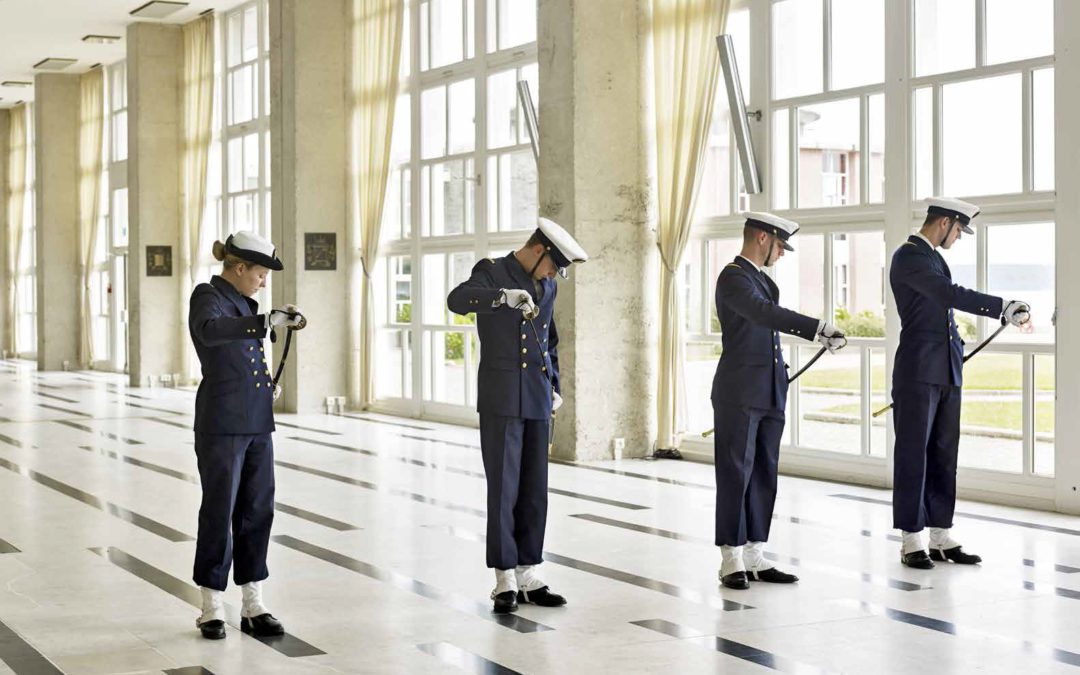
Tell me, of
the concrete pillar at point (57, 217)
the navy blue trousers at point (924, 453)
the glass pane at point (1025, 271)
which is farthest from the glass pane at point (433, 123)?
the concrete pillar at point (57, 217)

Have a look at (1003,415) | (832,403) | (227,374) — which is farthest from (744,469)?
(832,403)

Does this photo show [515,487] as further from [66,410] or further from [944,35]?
[66,410]

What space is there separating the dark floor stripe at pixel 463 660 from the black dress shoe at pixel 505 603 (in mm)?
539

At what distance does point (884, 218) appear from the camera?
955cm

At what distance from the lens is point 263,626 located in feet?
→ 17.5

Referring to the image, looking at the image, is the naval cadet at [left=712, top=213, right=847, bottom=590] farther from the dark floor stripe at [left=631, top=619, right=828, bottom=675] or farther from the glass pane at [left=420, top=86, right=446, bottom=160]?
the glass pane at [left=420, top=86, right=446, bottom=160]

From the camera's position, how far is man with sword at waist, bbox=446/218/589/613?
566 cm

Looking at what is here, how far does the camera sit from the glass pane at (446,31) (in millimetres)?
14461

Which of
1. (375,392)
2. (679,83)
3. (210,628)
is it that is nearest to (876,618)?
(210,628)

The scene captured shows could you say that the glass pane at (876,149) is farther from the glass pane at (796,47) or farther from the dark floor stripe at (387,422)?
the dark floor stripe at (387,422)

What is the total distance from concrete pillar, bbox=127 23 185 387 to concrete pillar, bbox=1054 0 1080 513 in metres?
15.3

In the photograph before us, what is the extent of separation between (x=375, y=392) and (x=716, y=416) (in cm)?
1002

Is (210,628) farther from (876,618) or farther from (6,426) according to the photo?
(6,426)

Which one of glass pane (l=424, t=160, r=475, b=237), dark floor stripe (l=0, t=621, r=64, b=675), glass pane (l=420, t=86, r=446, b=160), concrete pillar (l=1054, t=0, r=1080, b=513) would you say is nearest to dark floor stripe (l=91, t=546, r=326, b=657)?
dark floor stripe (l=0, t=621, r=64, b=675)
